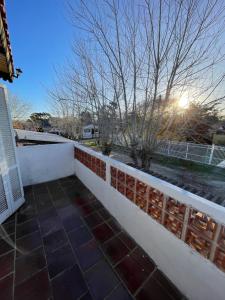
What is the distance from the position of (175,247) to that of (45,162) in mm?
4552

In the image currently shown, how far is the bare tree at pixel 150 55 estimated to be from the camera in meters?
2.26

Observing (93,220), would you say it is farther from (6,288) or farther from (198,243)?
(198,243)

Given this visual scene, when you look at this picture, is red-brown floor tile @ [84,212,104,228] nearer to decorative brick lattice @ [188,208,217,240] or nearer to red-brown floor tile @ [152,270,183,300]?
red-brown floor tile @ [152,270,183,300]

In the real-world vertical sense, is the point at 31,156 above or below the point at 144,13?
below

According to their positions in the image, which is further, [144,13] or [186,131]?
[186,131]

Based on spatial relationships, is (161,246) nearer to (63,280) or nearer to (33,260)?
(63,280)

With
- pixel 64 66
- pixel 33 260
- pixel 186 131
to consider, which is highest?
pixel 64 66

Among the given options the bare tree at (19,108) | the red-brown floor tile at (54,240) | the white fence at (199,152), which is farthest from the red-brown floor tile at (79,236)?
the bare tree at (19,108)

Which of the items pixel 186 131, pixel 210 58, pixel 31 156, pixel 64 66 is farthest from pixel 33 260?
pixel 64 66

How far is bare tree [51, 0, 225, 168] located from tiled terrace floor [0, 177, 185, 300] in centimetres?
189

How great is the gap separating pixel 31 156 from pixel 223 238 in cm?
507

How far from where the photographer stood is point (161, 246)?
1.91 m

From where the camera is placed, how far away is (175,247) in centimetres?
171

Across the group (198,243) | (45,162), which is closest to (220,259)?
(198,243)
